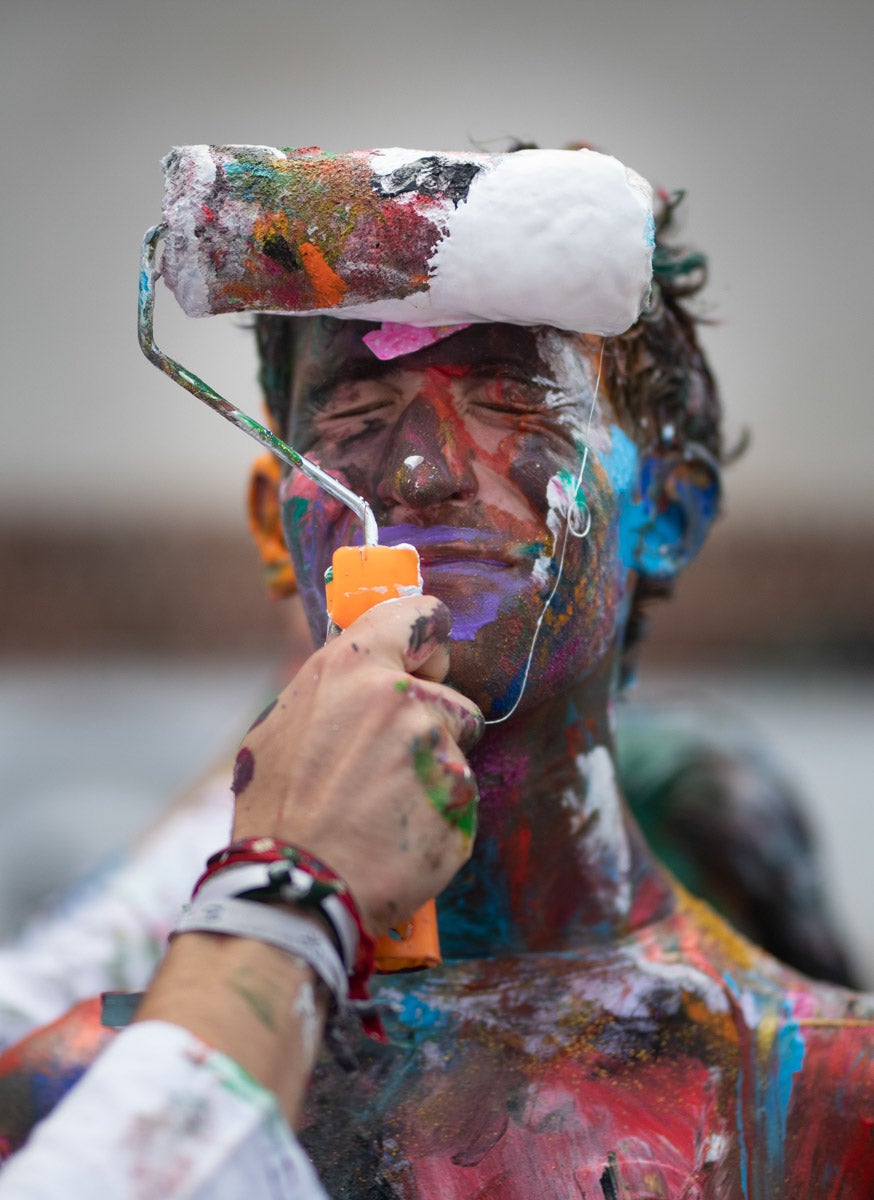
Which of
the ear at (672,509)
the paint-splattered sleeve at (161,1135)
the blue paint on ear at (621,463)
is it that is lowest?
the paint-splattered sleeve at (161,1135)

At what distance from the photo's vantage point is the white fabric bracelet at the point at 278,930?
1312mm

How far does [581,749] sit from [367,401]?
2.05ft

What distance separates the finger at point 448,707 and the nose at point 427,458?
384 millimetres

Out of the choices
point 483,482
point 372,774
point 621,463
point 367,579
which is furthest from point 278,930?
point 621,463

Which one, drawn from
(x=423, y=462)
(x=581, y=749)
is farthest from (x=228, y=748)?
(x=423, y=462)

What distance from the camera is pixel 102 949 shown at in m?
3.11

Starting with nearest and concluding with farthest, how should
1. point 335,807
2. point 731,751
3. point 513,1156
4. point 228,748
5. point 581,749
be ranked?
point 335,807 < point 513,1156 < point 581,749 < point 731,751 < point 228,748

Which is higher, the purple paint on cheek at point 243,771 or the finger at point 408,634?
the finger at point 408,634

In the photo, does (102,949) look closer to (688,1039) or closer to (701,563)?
(688,1039)


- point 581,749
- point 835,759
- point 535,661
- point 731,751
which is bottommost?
point 835,759

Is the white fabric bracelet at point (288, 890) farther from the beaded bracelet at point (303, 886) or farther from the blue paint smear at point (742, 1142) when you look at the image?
the blue paint smear at point (742, 1142)

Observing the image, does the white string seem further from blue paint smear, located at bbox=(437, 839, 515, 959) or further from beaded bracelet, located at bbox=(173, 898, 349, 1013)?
beaded bracelet, located at bbox=(173, 898, 349, 1013)

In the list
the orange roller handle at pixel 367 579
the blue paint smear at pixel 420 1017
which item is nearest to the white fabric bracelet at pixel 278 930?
the orange roller handle at pixel 367 579

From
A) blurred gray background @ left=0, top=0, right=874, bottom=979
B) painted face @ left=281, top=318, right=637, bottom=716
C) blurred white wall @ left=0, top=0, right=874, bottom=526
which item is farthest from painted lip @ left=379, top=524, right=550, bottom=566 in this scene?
blurred gray background @ left=0, top=0, right=874, bottom=979
